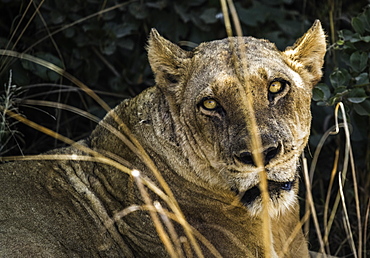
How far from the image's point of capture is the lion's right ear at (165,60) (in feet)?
14.3

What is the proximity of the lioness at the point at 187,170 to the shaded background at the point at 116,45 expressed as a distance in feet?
5.34

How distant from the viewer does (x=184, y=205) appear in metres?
4.22

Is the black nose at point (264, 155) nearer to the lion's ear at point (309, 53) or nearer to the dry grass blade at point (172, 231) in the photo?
the dry grass blade at point (172, 231)

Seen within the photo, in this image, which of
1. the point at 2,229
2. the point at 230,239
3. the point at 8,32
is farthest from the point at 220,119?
the point at 8,32

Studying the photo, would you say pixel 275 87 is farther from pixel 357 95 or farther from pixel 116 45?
pixel 116 45

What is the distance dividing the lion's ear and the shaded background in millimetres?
1501

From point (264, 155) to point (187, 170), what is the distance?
0.72m

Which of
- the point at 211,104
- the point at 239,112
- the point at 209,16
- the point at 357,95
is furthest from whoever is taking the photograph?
the point at 209,16

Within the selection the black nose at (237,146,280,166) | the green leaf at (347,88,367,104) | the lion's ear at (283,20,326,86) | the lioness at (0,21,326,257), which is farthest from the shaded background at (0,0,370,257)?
the black nose at (237,146,280,166)

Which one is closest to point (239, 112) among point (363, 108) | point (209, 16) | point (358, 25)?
point (363, 108)

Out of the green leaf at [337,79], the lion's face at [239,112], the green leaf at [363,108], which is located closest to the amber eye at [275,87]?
the lion's face at [239,112]

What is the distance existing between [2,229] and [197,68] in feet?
5.41

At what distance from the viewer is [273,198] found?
4.07m

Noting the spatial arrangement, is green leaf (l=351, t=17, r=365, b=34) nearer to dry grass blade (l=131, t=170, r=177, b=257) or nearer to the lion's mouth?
the lion's mouth
